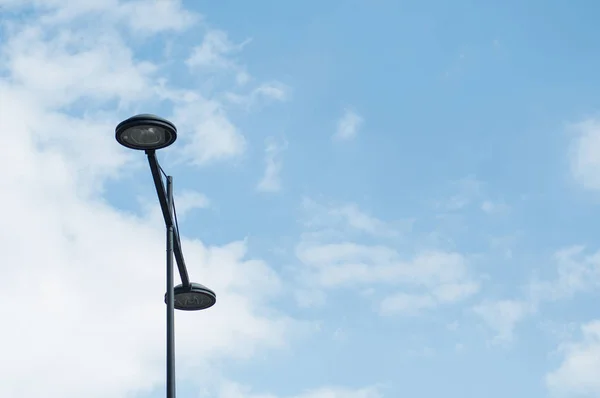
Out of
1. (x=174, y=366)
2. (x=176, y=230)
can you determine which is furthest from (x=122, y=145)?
(x=174, y=366)

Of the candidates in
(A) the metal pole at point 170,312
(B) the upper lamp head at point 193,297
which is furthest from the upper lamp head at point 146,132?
(B) the upper lamp head at point 193,297

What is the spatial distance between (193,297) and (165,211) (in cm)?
165

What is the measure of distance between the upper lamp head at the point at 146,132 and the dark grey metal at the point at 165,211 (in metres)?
0.17

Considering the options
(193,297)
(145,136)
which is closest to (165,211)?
(145,136)

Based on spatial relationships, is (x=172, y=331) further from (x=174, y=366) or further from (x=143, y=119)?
(x=143, y=119)

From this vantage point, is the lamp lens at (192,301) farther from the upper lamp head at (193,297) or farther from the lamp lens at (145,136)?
the lamp lens at (145,136)

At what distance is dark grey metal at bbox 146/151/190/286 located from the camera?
43.9 feet

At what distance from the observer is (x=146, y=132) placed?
1305cm

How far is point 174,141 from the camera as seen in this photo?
43.4 ft

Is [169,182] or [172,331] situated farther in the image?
[169,182]

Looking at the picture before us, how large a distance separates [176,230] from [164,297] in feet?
3.12

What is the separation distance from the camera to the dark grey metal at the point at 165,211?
1338 centimetres

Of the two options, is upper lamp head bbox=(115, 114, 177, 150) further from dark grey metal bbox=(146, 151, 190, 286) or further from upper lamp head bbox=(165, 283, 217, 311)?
upper lamp head bbox=(165, 283, 217, 311)

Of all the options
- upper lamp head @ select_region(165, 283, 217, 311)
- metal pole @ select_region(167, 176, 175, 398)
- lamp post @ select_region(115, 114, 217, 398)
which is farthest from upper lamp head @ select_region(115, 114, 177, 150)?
upper lamp head @ select_region(165, 283, 217, 311)
